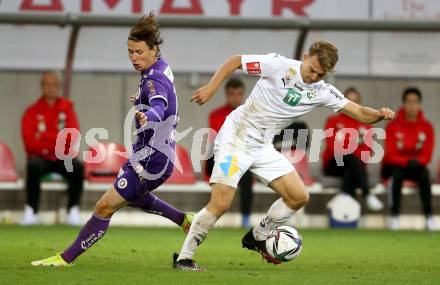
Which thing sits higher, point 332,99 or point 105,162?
point 332,99

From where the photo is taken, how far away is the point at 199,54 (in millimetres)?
14727

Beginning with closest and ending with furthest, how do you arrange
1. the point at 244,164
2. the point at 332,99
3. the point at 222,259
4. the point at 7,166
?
1. the point at 244,164
2. the point at 332,99
3. the point at 222,259
4. the point at 7,166

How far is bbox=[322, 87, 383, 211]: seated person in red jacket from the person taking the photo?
14.5 m

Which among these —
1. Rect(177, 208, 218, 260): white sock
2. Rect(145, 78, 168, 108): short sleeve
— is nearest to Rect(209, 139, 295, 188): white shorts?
Rect(177, 208, 218, 260): white sock

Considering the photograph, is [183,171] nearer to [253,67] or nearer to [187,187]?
[187,187]

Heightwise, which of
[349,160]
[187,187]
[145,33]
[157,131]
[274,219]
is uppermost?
[145,33]

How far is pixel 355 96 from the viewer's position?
14344mm

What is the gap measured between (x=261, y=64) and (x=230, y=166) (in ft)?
2.65

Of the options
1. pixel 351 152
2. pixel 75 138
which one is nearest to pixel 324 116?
pixel 351 152

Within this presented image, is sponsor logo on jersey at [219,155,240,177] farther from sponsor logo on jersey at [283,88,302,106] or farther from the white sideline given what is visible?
the white sideline

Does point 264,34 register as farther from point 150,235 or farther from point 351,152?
point 150,235

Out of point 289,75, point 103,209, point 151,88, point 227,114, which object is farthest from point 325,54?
point 227,114

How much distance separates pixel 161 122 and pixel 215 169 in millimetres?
579

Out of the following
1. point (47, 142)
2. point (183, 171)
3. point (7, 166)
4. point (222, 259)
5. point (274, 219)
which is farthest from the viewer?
point (183, 171)
